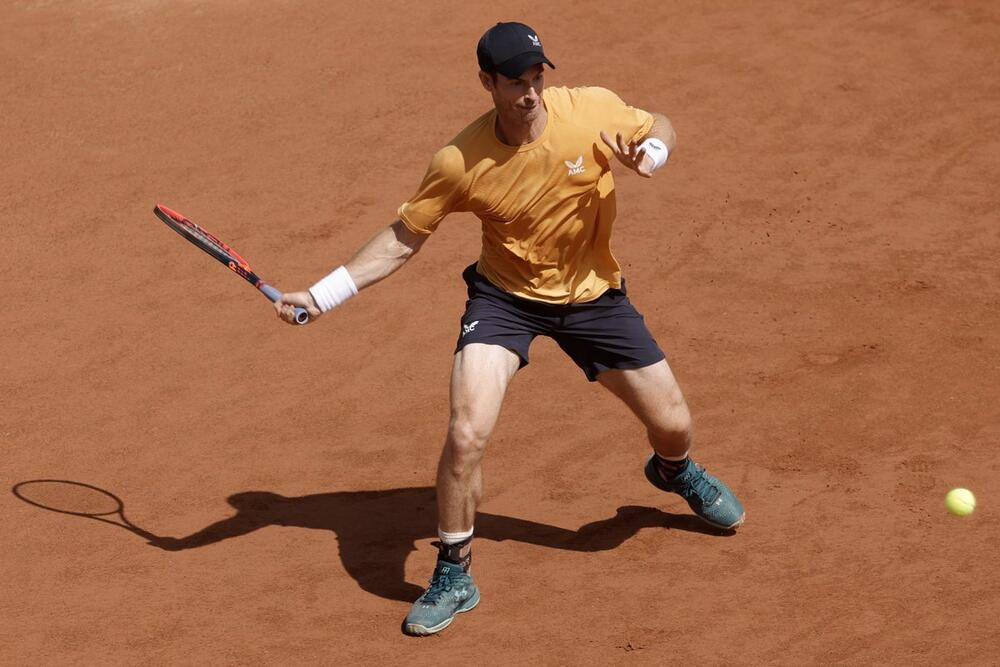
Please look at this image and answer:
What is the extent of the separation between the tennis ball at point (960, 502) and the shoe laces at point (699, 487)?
117 centimetres

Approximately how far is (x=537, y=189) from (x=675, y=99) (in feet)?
18.0

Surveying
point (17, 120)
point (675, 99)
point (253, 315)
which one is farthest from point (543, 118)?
point (17, 120)

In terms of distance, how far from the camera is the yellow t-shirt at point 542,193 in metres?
6.66

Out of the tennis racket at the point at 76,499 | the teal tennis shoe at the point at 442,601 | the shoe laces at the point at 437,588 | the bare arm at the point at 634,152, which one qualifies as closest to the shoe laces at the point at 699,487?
the teal tennis shoe at the point at 442,601

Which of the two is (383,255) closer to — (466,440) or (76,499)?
(466,440)

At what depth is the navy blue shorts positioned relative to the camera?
6.92 m

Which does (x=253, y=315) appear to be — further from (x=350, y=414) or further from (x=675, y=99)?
A: (x=675, y=99)

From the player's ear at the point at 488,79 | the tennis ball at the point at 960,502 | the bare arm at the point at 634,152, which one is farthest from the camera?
the tennis ball at the point at 960,502

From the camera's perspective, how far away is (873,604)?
673 cm

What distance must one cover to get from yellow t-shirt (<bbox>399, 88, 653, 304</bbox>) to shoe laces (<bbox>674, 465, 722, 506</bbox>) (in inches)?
44.2

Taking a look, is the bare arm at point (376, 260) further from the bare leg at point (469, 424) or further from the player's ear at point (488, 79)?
the player's ear at point (488, 79)

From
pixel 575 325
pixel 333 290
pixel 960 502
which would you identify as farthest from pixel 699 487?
pixel 333 290

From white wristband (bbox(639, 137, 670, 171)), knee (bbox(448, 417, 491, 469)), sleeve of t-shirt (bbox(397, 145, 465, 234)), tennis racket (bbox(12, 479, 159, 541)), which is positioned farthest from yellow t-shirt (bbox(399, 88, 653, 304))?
tennis racket (bbox(12, 479, 159, 541))

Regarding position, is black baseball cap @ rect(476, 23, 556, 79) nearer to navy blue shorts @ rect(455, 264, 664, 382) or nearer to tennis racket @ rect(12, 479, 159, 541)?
navy blue shorts @ rect(455, 264, 664, 382)
